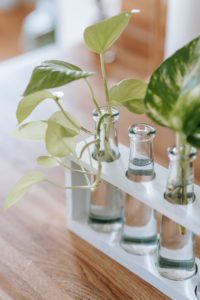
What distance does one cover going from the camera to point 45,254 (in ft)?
3.63

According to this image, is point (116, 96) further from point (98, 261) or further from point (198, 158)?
point (198, 158)

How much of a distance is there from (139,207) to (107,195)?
76mm

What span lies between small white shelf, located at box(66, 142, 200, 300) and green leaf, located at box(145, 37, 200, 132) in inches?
7.4

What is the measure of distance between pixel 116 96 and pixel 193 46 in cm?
19

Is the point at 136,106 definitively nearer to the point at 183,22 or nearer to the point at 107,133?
the point at 107,133

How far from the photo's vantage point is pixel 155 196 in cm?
97

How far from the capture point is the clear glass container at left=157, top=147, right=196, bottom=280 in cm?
90

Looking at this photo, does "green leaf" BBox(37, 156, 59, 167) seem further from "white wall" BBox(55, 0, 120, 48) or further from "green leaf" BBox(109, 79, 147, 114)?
"white wall" BBox(55, 0, 120, 48)

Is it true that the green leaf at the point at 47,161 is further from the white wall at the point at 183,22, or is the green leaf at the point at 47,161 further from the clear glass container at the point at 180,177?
the white wall at the point at 183,22

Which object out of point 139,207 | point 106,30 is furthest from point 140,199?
point 106,30

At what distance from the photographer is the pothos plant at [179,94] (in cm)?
76

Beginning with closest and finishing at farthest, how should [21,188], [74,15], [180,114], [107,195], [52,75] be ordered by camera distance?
[180,114] < [52,75] < [21,188] < [107,195] < [74,15]

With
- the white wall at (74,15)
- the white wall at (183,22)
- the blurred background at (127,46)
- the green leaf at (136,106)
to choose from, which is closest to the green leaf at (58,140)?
the green leaf at (136,106)

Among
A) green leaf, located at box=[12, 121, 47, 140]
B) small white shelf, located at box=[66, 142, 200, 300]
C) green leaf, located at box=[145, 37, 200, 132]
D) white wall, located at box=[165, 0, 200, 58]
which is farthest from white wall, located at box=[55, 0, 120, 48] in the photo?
green leaf, located at box=[145, 37, 200, 132]
